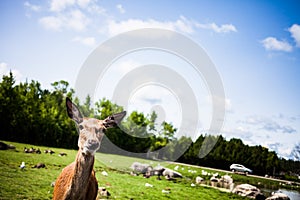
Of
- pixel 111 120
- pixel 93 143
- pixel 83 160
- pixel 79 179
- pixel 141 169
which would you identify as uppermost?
pixel 111 120

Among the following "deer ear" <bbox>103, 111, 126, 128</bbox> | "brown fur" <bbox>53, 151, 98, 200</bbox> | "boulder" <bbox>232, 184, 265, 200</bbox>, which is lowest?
"boulder" <bbox>232, 184, 265, 200</bbox>

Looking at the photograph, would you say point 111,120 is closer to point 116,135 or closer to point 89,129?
point 89,129

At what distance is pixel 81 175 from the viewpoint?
411 cm

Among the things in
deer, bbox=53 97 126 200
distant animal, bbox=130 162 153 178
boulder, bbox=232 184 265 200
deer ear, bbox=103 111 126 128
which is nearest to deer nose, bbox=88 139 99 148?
deer, bbox=53 97 126 200

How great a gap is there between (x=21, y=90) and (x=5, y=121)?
3710 mm

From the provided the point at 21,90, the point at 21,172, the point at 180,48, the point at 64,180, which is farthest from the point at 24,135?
the point at 64,180

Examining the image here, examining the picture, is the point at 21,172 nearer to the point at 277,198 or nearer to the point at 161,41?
the point at 161,41

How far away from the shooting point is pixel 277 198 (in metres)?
11.4

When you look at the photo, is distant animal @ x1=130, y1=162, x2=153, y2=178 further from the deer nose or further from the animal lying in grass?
the deer nose

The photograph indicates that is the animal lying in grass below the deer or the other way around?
below

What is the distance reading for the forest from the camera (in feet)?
81.6

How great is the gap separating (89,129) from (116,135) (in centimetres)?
2971

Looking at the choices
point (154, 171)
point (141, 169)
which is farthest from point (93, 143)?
point (141, 169)

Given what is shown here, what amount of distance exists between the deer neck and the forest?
756 inches
